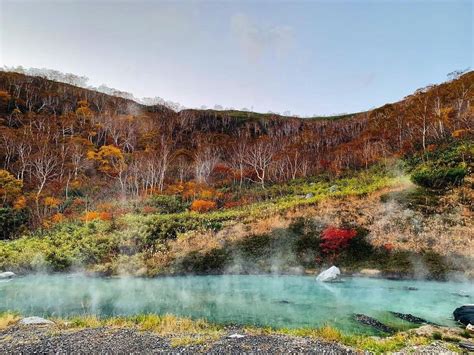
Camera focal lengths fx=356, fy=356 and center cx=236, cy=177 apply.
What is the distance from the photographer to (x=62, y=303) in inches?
703

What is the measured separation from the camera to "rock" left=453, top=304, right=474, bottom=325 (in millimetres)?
13372

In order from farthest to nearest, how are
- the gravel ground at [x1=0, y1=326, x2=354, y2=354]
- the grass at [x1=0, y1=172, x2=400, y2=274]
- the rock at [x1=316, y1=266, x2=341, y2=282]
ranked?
1. the grass at [x1=0, y1=172, x2=400, y2=274]
2. the rock at [x1=316, y1=266, x2=341, y2=282]
3. the gravel ground at [x1=0, y1=326, x2=354, y2=354]

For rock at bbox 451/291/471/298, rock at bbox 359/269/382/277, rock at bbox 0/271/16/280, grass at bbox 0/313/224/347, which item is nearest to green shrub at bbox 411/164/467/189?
rock at bbox 359/269/382/277

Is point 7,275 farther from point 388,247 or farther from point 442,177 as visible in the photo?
point 442,177

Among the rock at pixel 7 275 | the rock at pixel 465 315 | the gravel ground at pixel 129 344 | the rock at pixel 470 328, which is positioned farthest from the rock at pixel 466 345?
the rock at pixel 7 275

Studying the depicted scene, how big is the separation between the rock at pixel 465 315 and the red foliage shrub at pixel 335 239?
41.8 feet

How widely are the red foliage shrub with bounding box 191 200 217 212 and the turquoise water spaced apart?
17.0 meters

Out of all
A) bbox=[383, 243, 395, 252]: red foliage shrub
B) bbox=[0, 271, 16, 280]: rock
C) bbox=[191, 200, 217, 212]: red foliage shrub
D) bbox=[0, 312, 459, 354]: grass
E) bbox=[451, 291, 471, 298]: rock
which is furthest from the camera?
bbox=[191, 200, 217, 212]: red foliage shrub

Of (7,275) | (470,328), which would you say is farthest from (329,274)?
(7,275)

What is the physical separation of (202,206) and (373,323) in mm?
30280

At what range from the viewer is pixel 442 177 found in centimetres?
3278

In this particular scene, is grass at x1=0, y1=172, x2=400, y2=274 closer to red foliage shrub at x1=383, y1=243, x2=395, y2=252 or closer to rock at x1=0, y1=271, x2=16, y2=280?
rock at x1=0, y1=271, x2=16, y2=280

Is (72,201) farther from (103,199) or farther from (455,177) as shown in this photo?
(455,177)

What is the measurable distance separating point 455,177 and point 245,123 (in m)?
62.6
